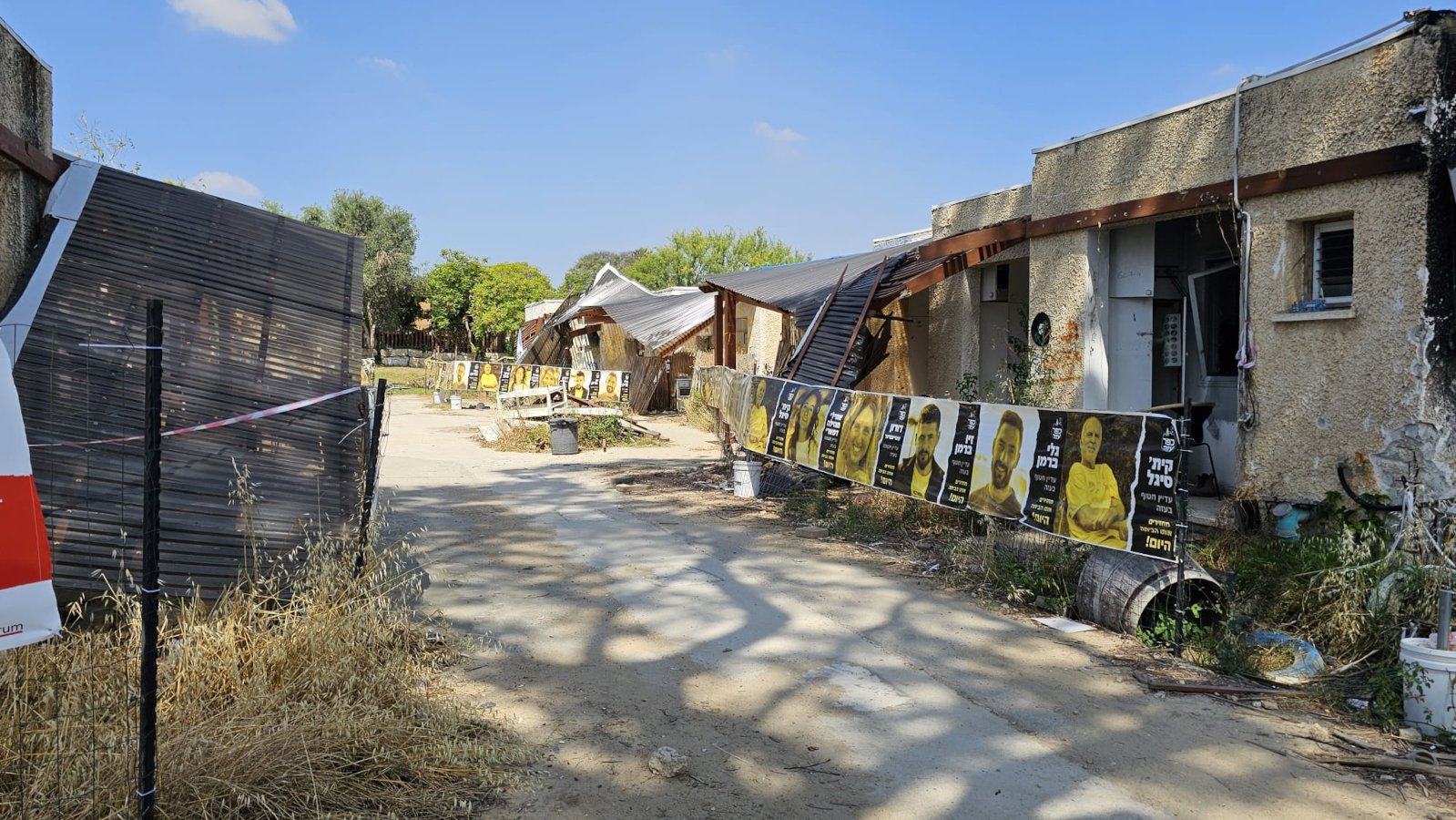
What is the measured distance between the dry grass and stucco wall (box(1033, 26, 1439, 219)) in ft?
25.9

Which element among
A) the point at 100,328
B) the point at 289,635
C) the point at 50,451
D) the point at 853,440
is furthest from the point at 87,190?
the point at 853,440

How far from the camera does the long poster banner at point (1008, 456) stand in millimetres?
6656

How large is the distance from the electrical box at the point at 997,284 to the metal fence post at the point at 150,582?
12.0 m

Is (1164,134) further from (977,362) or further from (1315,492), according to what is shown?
(977,362)

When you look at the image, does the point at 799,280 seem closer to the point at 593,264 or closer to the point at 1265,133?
the point at 1265,133

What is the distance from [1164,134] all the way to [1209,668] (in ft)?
19.2

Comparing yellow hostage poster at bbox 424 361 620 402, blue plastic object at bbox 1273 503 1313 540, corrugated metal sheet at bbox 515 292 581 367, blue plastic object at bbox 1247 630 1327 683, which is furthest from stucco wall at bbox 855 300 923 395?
corrugated metal sheet at bbox 515 292 581 367

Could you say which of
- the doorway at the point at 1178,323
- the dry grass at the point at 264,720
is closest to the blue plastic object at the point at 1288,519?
the doorway at the point at 1178,323

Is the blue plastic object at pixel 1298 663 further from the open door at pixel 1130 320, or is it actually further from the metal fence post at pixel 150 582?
the metal fence post at pixel 150 582

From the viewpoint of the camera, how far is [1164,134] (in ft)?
31.3

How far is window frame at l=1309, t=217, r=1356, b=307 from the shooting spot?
800 cm

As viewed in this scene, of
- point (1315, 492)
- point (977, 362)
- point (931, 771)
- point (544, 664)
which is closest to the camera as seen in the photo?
point (931, 771)

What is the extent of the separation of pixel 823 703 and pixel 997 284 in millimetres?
9607

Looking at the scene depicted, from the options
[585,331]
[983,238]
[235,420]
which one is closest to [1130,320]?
[983,238]
